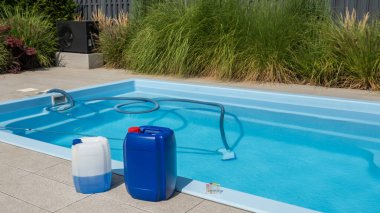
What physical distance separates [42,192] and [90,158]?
1.45 ft

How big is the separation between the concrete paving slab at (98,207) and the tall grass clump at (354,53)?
4798 mm

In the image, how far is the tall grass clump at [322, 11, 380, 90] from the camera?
6.18m

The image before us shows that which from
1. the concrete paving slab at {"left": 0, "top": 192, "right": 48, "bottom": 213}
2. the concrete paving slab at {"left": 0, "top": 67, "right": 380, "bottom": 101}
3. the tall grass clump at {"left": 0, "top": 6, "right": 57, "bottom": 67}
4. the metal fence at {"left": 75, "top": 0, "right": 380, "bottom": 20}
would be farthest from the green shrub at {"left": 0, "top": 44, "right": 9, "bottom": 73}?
the concrete paving slab at {"left": 0, "top": 192, "right": 48, "bottom": 213}

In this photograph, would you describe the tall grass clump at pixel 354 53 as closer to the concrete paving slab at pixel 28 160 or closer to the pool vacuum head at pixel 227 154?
the pool vacuum head at pixel 227 154

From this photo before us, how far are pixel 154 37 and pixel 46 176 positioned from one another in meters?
5.12

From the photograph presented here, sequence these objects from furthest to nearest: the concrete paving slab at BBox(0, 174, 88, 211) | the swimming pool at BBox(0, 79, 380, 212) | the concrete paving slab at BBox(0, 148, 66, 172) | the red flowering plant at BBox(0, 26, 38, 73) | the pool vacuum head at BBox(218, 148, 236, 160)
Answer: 1. the red flowering plant at BBox(0, 26, 38, 73)
2. the pool vacuum head at BBox(218, 148, 236, 160)
3. the swimming pool at BBox(0, 79, 380, 212)
4. the concrete paving slab at BBox(0, 148, 66, 172)
5. the concrete paving slab at BBox(0, 174, 88, 211)

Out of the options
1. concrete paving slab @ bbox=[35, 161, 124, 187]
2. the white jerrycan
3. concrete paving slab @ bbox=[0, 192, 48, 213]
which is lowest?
concrete paving slab @ bbox=[0, 192, 48, 213]

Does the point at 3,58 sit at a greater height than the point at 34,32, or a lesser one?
lesser

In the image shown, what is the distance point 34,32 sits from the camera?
9344 millimetres

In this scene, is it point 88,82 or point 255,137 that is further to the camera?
point 88,82

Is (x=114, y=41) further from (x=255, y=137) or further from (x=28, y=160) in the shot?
(x=28, y=160)

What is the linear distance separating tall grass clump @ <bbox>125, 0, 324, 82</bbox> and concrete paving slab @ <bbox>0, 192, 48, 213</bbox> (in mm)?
4915

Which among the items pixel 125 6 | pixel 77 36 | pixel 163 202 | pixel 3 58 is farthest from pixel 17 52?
pixel 163 202

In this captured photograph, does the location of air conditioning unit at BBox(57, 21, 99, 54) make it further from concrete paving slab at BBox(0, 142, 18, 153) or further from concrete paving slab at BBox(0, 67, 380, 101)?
concrete paving slab at BBox(0, 142, 18, 153)
